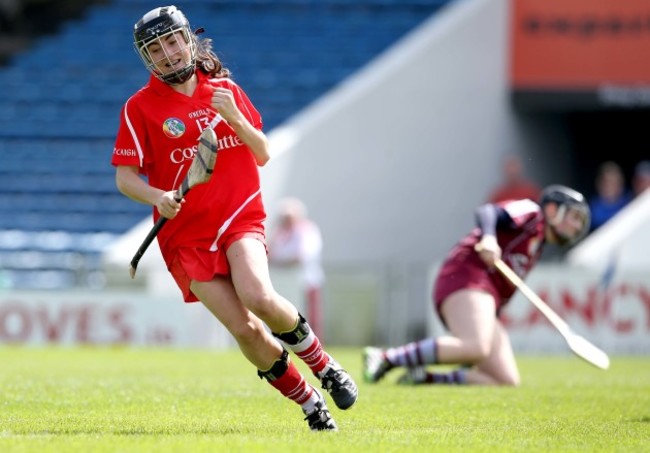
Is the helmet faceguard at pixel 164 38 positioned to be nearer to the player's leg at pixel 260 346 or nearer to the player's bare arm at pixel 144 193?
the player's bare arm at pixel 144 193

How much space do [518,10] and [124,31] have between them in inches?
273

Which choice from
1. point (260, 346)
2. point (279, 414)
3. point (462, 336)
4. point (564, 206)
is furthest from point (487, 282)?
point (260, 346)

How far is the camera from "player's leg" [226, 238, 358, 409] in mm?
6723

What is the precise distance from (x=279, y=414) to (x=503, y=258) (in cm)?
302

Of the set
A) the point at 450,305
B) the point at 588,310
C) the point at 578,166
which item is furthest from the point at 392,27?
the point at 450,305

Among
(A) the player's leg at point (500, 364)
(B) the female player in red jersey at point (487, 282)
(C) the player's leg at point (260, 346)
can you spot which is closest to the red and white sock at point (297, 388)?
(C) the player's leg at point (260, 346)

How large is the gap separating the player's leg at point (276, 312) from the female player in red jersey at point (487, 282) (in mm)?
3265

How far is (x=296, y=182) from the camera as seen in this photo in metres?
19.0

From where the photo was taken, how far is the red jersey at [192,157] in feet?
23.0

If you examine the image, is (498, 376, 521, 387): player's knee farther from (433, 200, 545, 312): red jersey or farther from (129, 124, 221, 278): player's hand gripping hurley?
(129, 124, 221, 278): player's hand gripping hurley

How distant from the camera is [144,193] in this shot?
6.94 meters

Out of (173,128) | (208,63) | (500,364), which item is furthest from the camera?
(500,364)

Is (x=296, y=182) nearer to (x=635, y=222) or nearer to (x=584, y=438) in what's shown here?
(x=635, y=222)

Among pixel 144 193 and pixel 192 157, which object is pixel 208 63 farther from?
pixel 144 193
